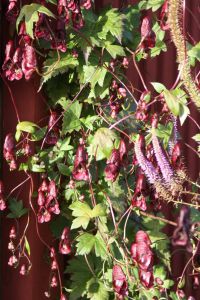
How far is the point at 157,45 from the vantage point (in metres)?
2.50

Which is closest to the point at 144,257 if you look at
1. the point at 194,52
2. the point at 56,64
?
the point at 56,64

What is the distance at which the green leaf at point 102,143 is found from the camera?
2131 mm

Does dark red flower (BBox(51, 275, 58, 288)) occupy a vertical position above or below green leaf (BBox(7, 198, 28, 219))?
below

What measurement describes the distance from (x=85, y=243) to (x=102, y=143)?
390mm

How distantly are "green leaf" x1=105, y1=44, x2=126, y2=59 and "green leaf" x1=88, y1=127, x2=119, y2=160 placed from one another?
31 centimetres

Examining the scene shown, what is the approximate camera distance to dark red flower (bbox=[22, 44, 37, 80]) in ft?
6.95

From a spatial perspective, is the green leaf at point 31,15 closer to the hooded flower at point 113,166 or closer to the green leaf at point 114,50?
the green leaf at point 114,50

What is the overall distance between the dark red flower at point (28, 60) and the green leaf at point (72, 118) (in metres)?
0.28

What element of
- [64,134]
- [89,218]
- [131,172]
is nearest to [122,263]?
[89,218]

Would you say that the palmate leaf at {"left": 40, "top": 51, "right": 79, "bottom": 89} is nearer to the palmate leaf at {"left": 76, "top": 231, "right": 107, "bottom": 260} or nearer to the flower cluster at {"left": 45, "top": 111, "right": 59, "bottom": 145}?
the flower cluster at {"left": 45, "top": 111, "right": 59, "bottom": 145}

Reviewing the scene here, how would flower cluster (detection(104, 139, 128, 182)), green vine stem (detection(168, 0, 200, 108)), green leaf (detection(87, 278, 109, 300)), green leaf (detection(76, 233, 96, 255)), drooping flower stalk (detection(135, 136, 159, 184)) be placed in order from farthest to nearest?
1. green leaf (detection(87, 278, 109, 300))
2. green leaf (detection(76, 233, 96, 255))
3. flower cluster (detection(104, 139, 128, 182))
4. drooping flower stalk (detection(135, 136, 159, 184))
5. green vine stem (detection(168, 0, 200, 108))

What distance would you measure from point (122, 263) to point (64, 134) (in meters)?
0.55

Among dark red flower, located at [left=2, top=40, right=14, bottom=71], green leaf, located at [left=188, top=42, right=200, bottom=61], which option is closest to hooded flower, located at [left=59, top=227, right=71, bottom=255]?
dark red flower, located at [left=2, top=40, right=14, bottom=71]

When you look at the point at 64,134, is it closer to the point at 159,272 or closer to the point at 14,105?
the point at 14,105
